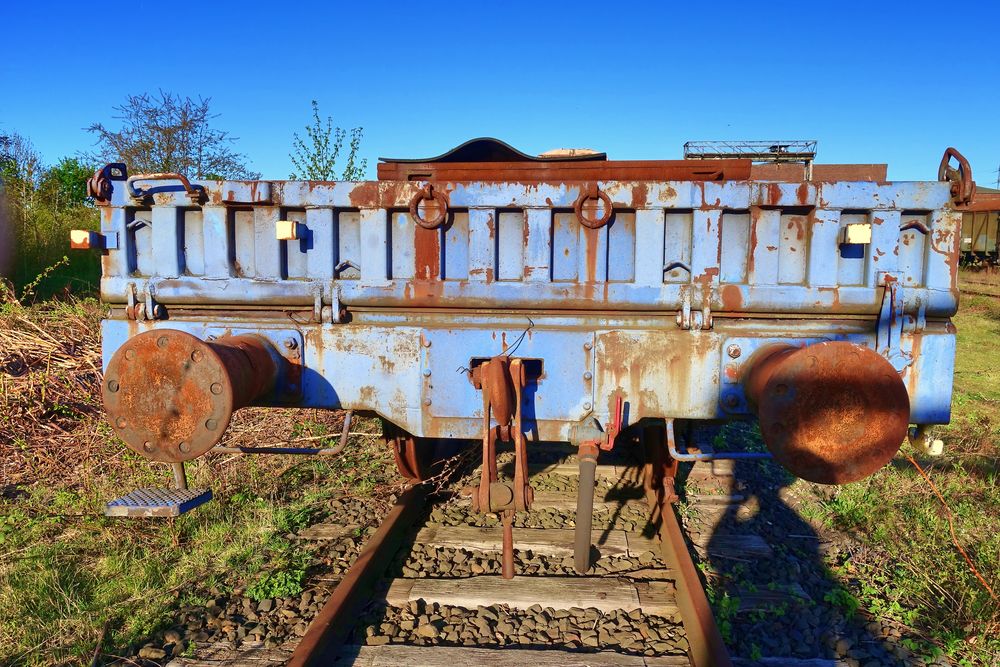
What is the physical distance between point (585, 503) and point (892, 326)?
5.29 feet

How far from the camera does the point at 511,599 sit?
320 centimetres

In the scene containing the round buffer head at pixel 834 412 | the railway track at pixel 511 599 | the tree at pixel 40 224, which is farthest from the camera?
the tree at pixel 40 224

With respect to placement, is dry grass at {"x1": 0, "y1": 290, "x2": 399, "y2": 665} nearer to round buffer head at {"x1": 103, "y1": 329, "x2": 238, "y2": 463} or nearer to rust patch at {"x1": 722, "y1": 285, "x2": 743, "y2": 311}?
round buffer head at {"x1": 103, "y1": 329, "x2": 238, "y2": 463}

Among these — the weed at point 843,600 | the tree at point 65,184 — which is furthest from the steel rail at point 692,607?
the tree at point 65,184

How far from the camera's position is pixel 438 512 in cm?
429

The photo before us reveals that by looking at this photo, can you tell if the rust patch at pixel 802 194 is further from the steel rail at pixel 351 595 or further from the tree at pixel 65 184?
the tree at pixel 65 184

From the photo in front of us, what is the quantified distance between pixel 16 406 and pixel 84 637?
12.9 feet

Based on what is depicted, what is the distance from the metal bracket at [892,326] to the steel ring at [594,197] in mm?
1262

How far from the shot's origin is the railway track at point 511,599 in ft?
9.02

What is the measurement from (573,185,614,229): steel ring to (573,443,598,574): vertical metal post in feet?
3.39

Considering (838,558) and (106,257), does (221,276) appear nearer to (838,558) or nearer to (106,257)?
(106,257)

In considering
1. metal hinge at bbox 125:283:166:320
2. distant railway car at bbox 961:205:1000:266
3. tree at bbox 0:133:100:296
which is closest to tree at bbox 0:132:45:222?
tree at bbox 0:133:100:296

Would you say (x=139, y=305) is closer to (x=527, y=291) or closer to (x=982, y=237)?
(x=527, y=291)

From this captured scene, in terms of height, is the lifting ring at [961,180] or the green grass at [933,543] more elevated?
the lifting ring at [961,180]
